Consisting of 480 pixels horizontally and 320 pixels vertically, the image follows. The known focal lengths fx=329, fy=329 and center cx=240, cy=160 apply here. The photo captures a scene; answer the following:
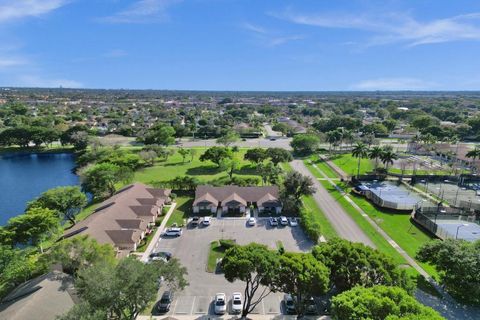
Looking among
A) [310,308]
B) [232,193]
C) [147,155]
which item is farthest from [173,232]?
[147,155]

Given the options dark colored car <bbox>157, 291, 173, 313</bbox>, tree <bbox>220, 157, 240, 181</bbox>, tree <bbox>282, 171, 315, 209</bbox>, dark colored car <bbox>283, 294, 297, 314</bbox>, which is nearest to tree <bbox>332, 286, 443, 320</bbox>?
dark colored car <bbox>283, 294, 297, 314</bbox>

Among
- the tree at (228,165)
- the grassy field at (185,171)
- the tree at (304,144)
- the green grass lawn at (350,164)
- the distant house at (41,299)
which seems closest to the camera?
the distant house at (41,299)

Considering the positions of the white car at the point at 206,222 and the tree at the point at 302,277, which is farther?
the white car at the point at 206,222

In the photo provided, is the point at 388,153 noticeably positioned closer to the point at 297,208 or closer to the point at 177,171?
the point at 297,208

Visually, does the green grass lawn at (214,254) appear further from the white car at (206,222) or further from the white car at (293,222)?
the white car at (293,222)

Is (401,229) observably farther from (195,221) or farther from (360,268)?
→ (195,221)

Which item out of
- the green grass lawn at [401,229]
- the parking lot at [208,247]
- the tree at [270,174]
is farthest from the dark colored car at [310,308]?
the tree at [270,174]
